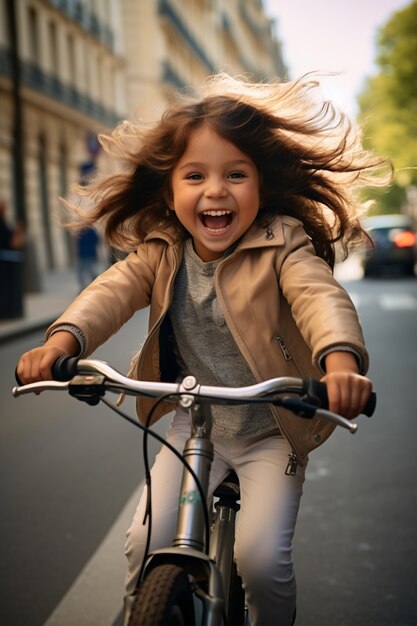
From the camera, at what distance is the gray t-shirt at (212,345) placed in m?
2.79

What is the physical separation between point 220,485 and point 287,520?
11.1 inches

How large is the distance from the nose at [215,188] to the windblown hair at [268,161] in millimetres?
187

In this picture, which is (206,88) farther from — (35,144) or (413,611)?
(35,144)

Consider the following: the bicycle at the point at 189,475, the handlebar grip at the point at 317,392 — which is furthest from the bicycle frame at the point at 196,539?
the handlebar grip at the point at 317,392

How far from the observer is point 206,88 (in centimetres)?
313

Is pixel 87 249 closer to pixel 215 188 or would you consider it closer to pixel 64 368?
pixel 215 188

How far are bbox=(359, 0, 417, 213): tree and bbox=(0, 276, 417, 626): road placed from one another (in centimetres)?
3643

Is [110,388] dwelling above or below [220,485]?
above

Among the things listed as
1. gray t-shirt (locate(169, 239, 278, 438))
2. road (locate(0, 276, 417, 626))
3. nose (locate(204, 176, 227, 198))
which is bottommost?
road (locate(0, 276, 417, 626))

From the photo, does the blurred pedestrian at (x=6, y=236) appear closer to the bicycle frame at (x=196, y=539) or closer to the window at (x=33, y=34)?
the bicycle frame at (x=196, y=539)

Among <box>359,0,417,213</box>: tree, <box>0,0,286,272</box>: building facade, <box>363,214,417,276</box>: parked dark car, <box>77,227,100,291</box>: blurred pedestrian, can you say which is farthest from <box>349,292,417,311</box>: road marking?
<box>359,0,417,213</box>: tree

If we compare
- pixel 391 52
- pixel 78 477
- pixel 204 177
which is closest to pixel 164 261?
pixel 204 177

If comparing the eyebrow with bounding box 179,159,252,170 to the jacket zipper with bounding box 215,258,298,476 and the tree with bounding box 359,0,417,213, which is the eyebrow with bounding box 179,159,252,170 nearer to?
the jacket zipper with bounding box 215,258,298,476

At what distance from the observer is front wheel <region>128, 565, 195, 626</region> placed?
78.7 inches
